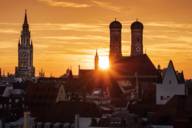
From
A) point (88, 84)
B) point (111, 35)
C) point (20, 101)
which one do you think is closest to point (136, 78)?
point (88, 84)

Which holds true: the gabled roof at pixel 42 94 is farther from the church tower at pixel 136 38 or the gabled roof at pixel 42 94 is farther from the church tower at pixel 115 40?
the church tower at pixel 136 38

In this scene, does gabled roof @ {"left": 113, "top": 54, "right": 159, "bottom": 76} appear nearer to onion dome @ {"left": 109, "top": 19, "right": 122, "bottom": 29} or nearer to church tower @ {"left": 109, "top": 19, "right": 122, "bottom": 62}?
church tower @ {"left": 109, "top": 19, "right": 122, "bottom": 62}

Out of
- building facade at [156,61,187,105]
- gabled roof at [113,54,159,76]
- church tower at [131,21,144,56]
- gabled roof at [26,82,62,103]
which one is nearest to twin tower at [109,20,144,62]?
church tower at [131,21,144,56]

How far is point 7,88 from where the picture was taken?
13012 cm

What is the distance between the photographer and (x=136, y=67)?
13388 centimetres

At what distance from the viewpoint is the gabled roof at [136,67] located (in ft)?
432

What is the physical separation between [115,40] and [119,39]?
1.04 metres

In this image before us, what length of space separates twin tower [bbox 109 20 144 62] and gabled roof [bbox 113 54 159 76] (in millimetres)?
22868

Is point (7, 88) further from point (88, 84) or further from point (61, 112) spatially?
point (61, 112)

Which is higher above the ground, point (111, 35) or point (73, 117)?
point (111, 35)

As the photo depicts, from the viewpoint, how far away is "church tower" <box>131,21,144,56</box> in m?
167

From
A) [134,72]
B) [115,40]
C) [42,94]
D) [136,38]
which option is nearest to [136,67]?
[134,72]

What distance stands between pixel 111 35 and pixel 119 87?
51.1 metres

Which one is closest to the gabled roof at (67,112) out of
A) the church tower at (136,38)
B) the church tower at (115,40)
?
the church tower at (115,40)
